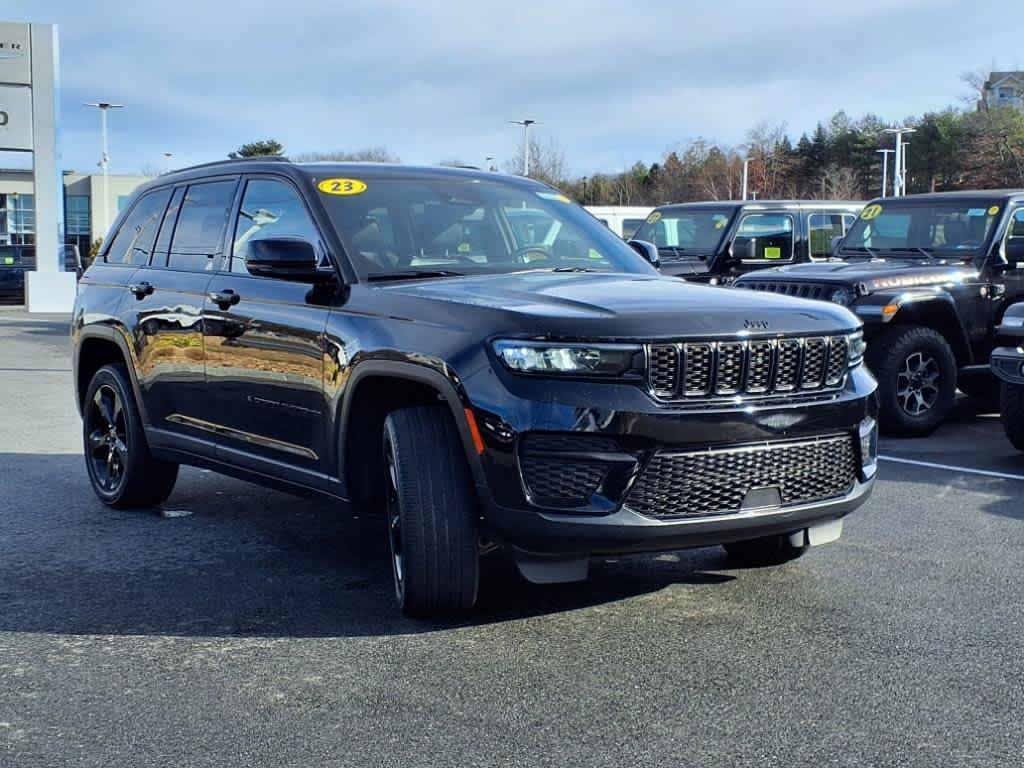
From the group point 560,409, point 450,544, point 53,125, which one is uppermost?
point 53,125

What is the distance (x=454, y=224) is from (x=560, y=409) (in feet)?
5.67

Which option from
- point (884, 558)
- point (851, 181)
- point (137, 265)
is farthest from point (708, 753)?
point (851, 181)

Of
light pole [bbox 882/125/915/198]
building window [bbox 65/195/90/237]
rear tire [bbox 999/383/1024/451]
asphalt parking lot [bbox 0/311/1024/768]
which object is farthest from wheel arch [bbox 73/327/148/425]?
building window [bbox 65/195/90/237]

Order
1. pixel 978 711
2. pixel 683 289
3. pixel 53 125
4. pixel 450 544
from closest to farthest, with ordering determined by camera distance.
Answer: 1. pixel 978 711
2. pixel 450 544
3. pixel 683 289
4. pixel 53 125

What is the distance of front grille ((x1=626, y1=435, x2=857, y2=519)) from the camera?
4.21 m

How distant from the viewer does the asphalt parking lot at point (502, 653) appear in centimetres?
355

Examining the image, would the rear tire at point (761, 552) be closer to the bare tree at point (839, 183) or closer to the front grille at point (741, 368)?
the front grille at point (741, 368)

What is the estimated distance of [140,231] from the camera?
22.7 ft

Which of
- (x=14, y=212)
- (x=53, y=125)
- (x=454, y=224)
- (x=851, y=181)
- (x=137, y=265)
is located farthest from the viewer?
(x=851, y=181)

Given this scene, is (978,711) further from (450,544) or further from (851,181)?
(851,181)

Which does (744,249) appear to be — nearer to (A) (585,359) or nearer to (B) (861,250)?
(B) (861,250)

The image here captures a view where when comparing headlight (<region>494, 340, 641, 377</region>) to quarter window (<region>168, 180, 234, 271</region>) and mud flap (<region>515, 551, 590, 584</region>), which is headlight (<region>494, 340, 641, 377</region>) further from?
quarter window (<region>168, 180, 234, 271</region>)

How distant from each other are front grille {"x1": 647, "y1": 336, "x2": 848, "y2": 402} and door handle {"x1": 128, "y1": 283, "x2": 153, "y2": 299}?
3.22m

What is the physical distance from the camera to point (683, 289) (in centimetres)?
498
